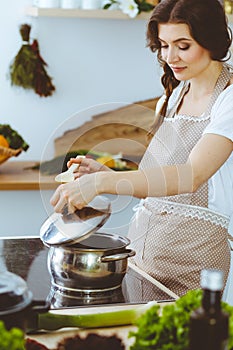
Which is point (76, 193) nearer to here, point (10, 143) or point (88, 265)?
point (88, 265)

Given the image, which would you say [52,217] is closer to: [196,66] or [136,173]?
[136,173]

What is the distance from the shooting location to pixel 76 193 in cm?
168

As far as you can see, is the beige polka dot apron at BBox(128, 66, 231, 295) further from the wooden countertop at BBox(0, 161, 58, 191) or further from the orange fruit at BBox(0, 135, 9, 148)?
the orange fruit at BBox(0, 135, 9, 148)

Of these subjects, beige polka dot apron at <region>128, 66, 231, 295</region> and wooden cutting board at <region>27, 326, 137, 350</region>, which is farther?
beige polka dot apron at <region>128, 66, 231, 295</region>

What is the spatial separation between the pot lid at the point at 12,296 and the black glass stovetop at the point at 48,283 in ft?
1.43

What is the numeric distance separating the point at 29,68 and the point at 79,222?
182 centimetres

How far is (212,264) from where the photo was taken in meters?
2.17

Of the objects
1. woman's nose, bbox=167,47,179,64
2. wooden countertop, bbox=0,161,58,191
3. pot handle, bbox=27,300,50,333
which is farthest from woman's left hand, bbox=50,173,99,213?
wooden countertop, bbox=0,161,58,191

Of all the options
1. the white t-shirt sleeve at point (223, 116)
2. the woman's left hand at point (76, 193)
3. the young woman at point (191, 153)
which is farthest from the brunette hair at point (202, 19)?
the woman's left hand at point (76, 193)

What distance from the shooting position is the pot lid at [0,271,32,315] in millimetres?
1191

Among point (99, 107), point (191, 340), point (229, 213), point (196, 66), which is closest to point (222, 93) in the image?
point (196, 66)

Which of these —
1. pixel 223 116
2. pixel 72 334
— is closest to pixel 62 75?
pixel 223 116

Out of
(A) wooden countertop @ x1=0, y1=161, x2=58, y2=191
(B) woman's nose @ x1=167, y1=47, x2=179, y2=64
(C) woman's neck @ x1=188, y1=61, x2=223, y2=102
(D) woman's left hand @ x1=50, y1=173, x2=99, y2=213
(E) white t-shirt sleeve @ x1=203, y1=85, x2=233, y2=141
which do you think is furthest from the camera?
(A) wooden countertop @ x1=0, y1=161, x2=58, y2=191

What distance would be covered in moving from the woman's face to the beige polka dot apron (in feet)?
0.41
